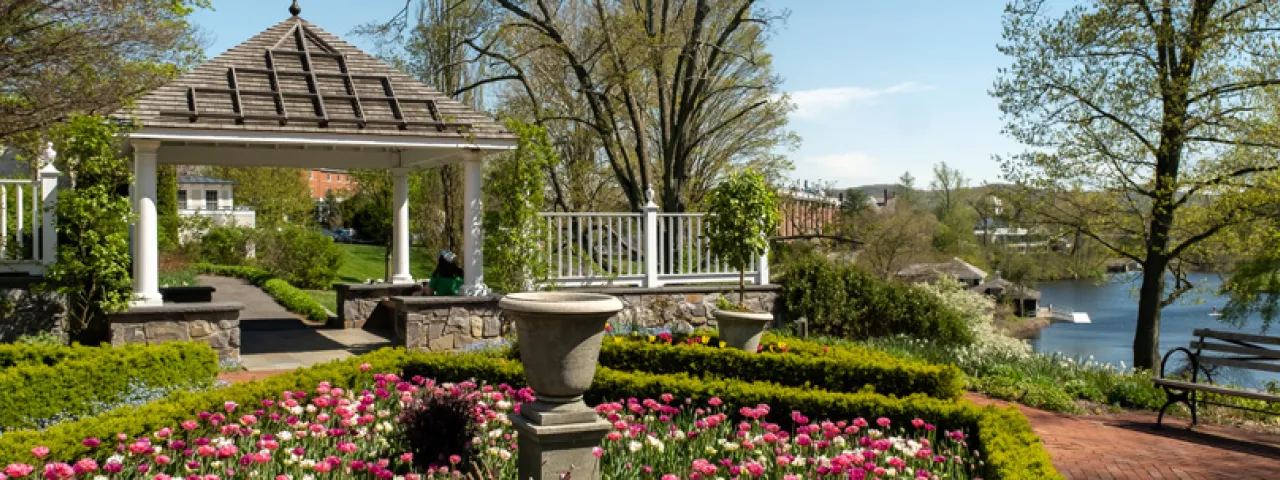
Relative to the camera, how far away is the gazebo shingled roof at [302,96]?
976 cm

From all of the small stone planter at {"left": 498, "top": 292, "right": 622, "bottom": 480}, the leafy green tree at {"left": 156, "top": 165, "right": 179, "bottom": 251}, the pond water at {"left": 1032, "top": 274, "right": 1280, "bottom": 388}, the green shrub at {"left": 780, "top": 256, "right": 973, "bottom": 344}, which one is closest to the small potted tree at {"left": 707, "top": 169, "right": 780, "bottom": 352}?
the green shrub at {"left": 780, "top": 256, "right": 973, "bottom": 344}

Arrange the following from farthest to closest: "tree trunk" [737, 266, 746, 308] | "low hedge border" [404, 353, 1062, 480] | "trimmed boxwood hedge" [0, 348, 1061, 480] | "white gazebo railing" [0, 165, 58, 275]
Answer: "tree trunk" [737, 266, 746, 308], "white gazebo railing" [0, 165, 58, 275], "low hedge border" [404, 353, 1062, 480], "trimmed boxwood hedge" [0, 348, 1061, 480]

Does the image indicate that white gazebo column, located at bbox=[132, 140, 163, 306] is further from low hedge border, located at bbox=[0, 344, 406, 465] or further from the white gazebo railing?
low hedge border, located at bbox=[0, 344, 406, 465]

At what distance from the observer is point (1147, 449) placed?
22.4ft

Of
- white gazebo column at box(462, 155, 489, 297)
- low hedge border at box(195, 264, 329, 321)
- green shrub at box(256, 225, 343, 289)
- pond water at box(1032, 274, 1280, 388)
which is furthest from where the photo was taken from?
pond water at box(1032, 274, 1280, 388)

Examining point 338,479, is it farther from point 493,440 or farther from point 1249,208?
point 1249,208

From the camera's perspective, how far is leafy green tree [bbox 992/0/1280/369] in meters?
14.9

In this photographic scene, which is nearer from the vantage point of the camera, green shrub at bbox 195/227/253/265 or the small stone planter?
the small stone planter

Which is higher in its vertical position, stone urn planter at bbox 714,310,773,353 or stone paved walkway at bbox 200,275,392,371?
stone urn planter at bbox 714,310,773,353

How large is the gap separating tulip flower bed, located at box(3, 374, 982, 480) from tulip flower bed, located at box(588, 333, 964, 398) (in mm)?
1064

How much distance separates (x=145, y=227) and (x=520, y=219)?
4.07 meters

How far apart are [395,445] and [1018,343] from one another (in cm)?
1188

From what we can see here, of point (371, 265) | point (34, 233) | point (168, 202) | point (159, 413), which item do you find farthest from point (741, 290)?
point (371, 265)

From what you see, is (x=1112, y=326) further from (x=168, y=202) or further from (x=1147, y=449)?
(x=1147, y=449)
